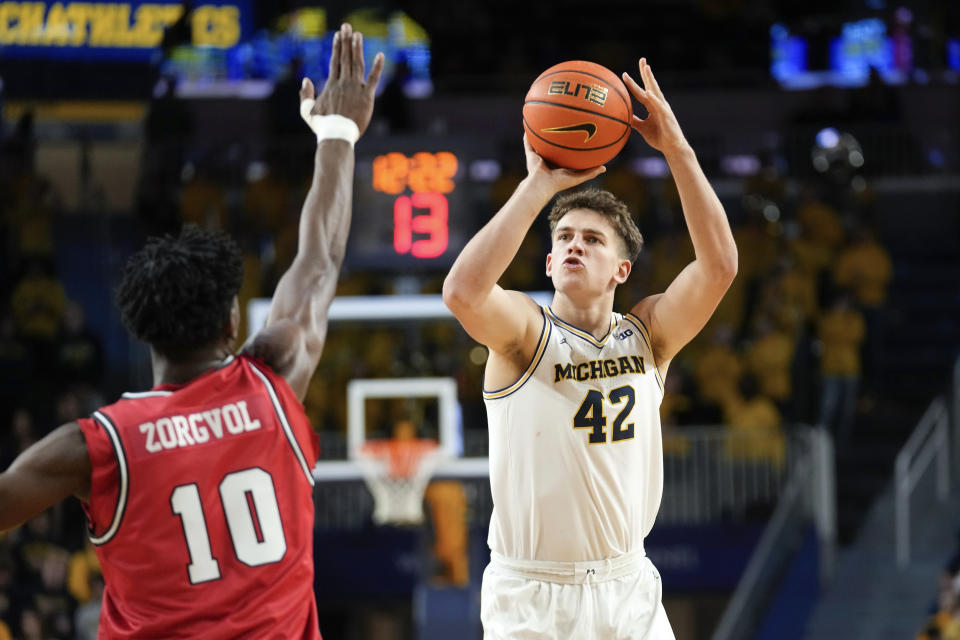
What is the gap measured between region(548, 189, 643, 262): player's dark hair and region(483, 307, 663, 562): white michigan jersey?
0.42 meters

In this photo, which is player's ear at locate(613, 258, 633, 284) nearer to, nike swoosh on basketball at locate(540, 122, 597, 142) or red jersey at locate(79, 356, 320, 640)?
nike swoosh on basketball at locate(540, 122, 597, 142)

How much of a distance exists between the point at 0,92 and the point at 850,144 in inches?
449

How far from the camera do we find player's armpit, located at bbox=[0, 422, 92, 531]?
3129 mm

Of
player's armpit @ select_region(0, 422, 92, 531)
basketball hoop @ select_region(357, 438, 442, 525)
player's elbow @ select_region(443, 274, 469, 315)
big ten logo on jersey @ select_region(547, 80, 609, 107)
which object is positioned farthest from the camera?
basketball hoop @ select_region(357, 438, 442, 525)

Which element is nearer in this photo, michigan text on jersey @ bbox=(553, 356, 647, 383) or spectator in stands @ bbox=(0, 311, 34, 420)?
michigan text on jersey @ bbox=(553, 356, 647, 383)

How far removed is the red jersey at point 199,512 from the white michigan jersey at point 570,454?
4.24 ft

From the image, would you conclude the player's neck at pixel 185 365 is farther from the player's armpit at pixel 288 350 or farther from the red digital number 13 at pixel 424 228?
the red digital number 13 at pixel 424 228

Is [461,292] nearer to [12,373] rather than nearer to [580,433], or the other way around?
[580,433]

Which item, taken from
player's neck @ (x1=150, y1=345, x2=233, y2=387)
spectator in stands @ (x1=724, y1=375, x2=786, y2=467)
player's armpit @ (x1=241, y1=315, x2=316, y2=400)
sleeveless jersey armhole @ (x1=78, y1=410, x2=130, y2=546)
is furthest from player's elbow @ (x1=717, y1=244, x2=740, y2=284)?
spectator in stands @ (x1=724, y1=375, x2=786, y2=467)

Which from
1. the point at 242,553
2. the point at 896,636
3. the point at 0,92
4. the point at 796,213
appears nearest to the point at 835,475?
the point at 896,636

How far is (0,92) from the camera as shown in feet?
54.8

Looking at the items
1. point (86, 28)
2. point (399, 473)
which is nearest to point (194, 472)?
point (399, 473)

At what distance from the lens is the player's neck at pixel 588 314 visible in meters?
4.83

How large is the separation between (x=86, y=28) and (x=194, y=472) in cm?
1455
